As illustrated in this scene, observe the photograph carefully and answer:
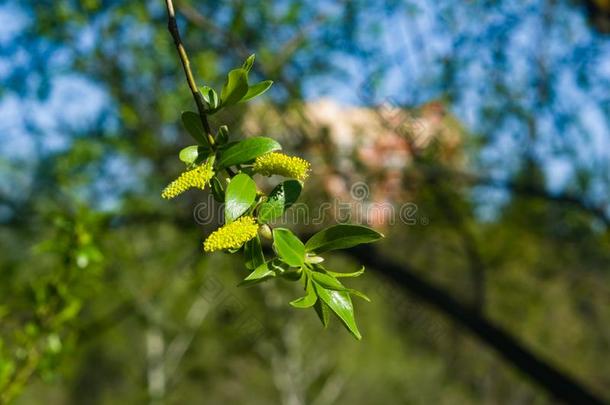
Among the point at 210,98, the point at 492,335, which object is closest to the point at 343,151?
the point at 492,335

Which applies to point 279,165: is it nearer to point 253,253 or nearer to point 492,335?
point 253,253

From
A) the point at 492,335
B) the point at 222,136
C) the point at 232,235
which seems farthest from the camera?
the point at 492,335

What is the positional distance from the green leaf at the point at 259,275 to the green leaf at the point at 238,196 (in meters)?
0.07

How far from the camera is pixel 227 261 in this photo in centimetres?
513

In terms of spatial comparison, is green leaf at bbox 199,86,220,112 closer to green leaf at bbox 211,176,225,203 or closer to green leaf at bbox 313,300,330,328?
green leaf at bbox 211,176,225,203

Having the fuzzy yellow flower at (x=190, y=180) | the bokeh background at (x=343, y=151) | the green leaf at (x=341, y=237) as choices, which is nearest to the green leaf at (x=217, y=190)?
the fuzzy yellow flower at (x=190, y=180)

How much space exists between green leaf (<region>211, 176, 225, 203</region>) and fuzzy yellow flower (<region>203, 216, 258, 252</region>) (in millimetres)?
54

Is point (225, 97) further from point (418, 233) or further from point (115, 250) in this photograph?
point (115, 250)

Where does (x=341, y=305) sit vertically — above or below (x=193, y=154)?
below

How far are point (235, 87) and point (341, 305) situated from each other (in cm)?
29

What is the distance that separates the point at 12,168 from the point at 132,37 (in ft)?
4.46

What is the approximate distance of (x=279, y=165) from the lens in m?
0.78

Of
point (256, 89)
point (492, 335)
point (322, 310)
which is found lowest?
point (492, 335)

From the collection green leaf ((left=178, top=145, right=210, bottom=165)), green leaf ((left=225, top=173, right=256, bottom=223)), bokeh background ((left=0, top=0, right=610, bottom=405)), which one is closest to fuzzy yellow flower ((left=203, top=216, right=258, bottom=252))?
green leaf ((left=225, top=173, right=256, bottom=223))
